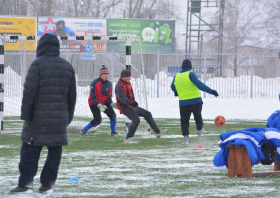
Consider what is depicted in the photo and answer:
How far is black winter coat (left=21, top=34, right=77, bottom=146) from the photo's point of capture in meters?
4.96

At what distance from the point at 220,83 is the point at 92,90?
13.9 meters

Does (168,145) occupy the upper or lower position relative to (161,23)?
lower

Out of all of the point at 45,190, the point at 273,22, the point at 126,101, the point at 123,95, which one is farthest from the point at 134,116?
the point at 273,22

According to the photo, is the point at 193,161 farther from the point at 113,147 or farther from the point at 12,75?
the point at 12,75

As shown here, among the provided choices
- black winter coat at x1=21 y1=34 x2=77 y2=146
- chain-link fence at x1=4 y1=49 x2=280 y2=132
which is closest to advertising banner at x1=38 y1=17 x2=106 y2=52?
chain-link fence at x1=4 y1=49 x2=280 y2=132

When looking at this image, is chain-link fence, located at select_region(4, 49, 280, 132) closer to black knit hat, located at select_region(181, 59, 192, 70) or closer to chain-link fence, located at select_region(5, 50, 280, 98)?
chain-link fence, located at select_region(5, 50, 280, 98)

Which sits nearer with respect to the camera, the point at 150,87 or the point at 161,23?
the point at 150,87

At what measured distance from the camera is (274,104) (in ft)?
68.8

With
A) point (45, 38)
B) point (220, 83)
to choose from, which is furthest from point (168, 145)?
point (220, 83)

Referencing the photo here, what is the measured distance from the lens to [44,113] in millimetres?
5012

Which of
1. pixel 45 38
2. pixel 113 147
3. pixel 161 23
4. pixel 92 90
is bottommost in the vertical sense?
pixel 113 147

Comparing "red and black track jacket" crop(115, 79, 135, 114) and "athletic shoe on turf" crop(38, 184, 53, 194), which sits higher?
"red and black track jacket" crop(115, 79, 135, 114)

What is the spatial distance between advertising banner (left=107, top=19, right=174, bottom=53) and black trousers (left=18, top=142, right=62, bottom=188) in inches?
1172

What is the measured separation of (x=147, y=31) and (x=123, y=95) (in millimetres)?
26602
